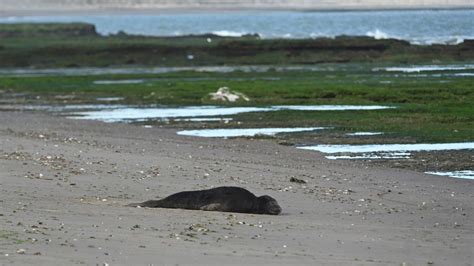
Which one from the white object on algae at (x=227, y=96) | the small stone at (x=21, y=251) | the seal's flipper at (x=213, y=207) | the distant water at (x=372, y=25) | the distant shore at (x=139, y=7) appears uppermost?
the distant shore at (x=139, y=7)

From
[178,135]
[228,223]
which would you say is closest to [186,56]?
[178,135]

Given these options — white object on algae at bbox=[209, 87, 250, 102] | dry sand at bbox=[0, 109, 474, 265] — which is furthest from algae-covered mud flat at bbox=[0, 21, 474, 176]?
dry sand at bbox=[0, 109, 474, 265]

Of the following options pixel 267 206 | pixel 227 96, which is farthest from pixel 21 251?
pixel 227 96

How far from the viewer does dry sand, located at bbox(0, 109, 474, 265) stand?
33.0 ft

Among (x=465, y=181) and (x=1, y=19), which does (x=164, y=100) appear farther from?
(x=1, y=19)

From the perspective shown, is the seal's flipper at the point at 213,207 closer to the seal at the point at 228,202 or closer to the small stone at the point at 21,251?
the seal at the point at 228,202

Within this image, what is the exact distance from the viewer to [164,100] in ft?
108

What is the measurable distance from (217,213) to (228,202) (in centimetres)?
18

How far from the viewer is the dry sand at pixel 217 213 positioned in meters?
10.0

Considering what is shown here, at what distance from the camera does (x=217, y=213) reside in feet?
41.0

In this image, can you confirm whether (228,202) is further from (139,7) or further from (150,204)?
(139,7)

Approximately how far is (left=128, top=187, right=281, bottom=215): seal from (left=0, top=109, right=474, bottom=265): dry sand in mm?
198

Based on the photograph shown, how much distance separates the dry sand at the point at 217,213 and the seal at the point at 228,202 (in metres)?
0.20

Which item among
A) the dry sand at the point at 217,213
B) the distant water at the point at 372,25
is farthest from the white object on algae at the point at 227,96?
the dry sand at the point at 217,213
